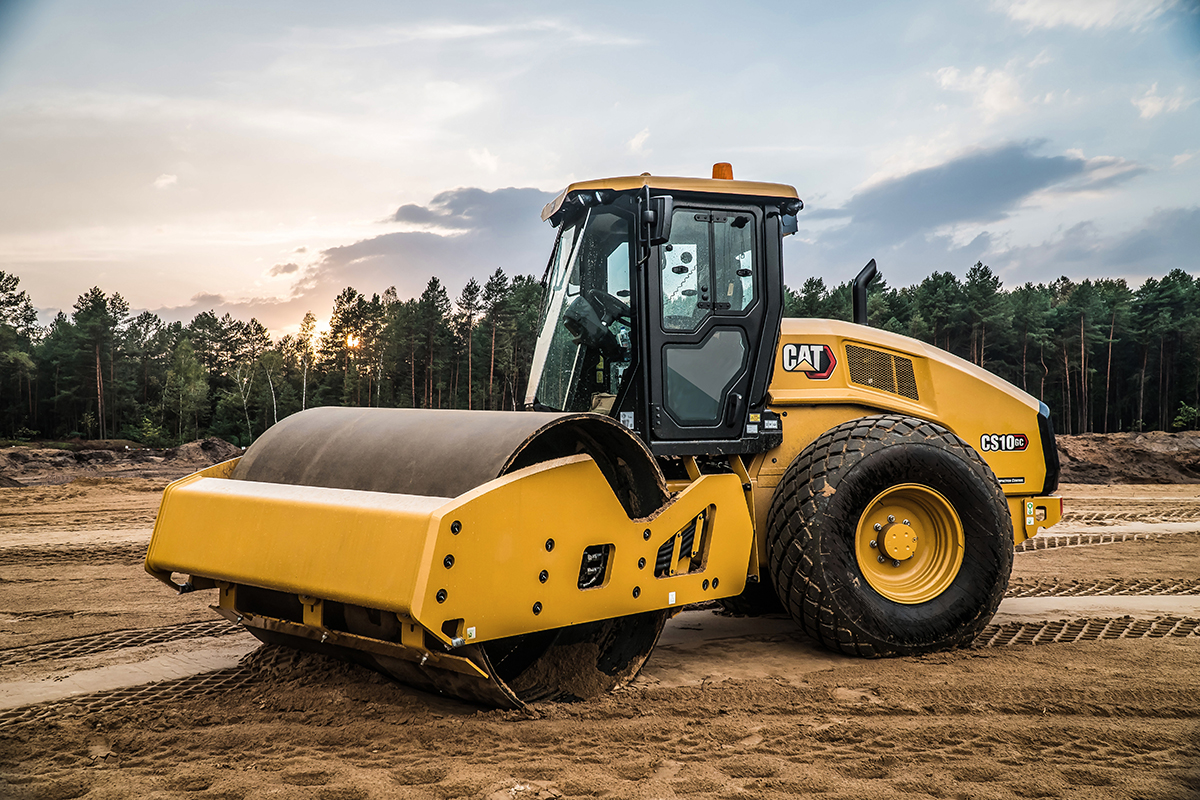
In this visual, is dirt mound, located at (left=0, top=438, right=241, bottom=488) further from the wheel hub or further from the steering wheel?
the wheel hub

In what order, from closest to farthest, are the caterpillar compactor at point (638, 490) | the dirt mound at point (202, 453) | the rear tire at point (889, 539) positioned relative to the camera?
the caterpillar compactor at point (638, 490)
the rear tire at point (889, 539)
the dirt mound at point (202, 453)

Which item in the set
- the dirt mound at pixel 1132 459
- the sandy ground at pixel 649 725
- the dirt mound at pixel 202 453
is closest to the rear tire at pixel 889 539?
the sandy ground at pixel 649 725

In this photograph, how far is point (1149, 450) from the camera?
24.3 m

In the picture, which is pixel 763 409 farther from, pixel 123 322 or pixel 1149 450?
pixel 123 322

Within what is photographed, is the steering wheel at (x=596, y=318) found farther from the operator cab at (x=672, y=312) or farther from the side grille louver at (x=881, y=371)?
the side grille louver at (x=881, y=371)

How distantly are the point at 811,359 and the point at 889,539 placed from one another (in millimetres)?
1249

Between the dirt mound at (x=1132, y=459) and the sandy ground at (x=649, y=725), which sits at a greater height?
the sandy ground at (x=649, y=725)

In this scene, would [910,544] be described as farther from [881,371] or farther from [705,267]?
[705,267]

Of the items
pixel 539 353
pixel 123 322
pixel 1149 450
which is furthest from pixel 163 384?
pixel 539 353

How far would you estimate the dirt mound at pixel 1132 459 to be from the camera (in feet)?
75.9

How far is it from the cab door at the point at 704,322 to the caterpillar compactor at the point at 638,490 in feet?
0.05

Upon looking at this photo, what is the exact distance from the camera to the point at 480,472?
3.60 metres

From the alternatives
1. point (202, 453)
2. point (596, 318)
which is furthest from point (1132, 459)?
point (202, 453)

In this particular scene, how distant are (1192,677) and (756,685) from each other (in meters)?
2.36
